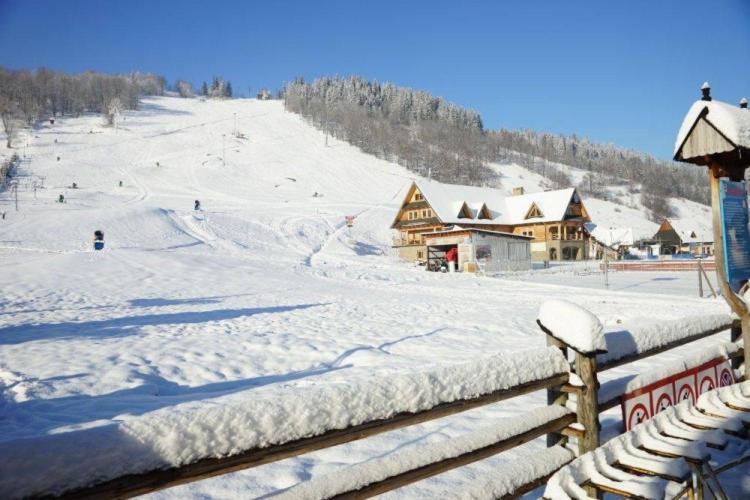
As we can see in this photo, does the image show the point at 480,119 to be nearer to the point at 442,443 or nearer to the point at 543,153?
the point at 543,153

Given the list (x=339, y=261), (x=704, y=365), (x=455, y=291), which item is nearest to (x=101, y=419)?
(x=704, y=365)

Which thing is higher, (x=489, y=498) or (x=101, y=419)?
(x=489, y=498)

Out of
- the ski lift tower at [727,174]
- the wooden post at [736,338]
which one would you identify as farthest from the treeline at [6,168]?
the wooden post at [736,338]

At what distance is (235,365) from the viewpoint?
923cm

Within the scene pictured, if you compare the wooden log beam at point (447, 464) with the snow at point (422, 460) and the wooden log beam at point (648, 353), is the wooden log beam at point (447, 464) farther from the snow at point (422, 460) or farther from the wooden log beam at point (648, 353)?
the wooden log beam at point (648, 353)

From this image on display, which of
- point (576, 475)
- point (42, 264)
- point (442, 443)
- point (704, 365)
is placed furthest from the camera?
point (42, 264)

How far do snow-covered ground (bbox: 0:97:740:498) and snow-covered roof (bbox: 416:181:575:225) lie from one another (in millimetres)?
8404

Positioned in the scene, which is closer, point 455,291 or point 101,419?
point 101,419

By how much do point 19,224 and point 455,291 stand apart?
1489 inches

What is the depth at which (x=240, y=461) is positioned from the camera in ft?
6.33

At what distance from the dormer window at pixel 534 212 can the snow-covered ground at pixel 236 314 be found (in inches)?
702

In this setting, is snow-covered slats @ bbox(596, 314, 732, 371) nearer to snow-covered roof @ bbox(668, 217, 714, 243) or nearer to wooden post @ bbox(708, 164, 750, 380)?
wooden post @ bbox(708, 164, 750, 380)

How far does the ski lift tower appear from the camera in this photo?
4.95 metres

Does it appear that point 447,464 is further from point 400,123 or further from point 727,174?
point 400,123
